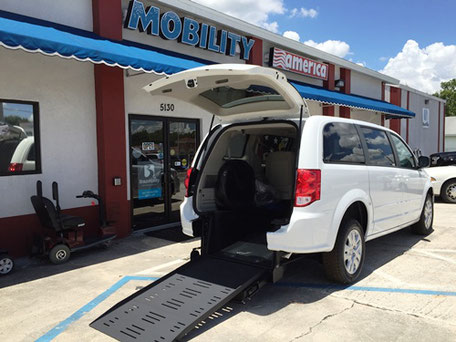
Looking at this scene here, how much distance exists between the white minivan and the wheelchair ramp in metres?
0.42

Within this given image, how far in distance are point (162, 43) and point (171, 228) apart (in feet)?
12.8

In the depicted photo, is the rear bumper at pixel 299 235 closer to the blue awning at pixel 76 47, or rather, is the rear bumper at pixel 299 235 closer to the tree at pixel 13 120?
the blue awning at pixel 76 47

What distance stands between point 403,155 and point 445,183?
579cm

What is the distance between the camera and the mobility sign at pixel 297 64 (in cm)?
1088

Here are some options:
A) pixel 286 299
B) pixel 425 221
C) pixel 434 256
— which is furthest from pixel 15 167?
pixel 425 221

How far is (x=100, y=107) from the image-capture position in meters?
6.67

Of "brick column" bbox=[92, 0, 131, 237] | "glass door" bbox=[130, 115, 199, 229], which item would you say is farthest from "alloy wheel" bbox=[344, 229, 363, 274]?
"glass door" bbox=[130, 115, 199, 229]

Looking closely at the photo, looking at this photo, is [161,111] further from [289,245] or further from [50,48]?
[289,245]

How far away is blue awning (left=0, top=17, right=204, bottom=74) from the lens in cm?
463

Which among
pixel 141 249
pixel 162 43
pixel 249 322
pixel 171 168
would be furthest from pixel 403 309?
pixel 162 43

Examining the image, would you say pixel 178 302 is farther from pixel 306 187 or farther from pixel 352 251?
pixel 352 251

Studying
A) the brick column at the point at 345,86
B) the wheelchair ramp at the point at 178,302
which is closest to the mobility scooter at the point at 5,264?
the wheelchair ramp at the point at 178,302

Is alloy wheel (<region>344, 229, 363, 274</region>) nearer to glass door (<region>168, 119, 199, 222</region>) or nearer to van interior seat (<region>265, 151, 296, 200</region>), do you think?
van interior seat (<region>265, 151, 296, 200</region>)

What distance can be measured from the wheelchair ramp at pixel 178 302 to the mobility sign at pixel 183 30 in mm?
5230
